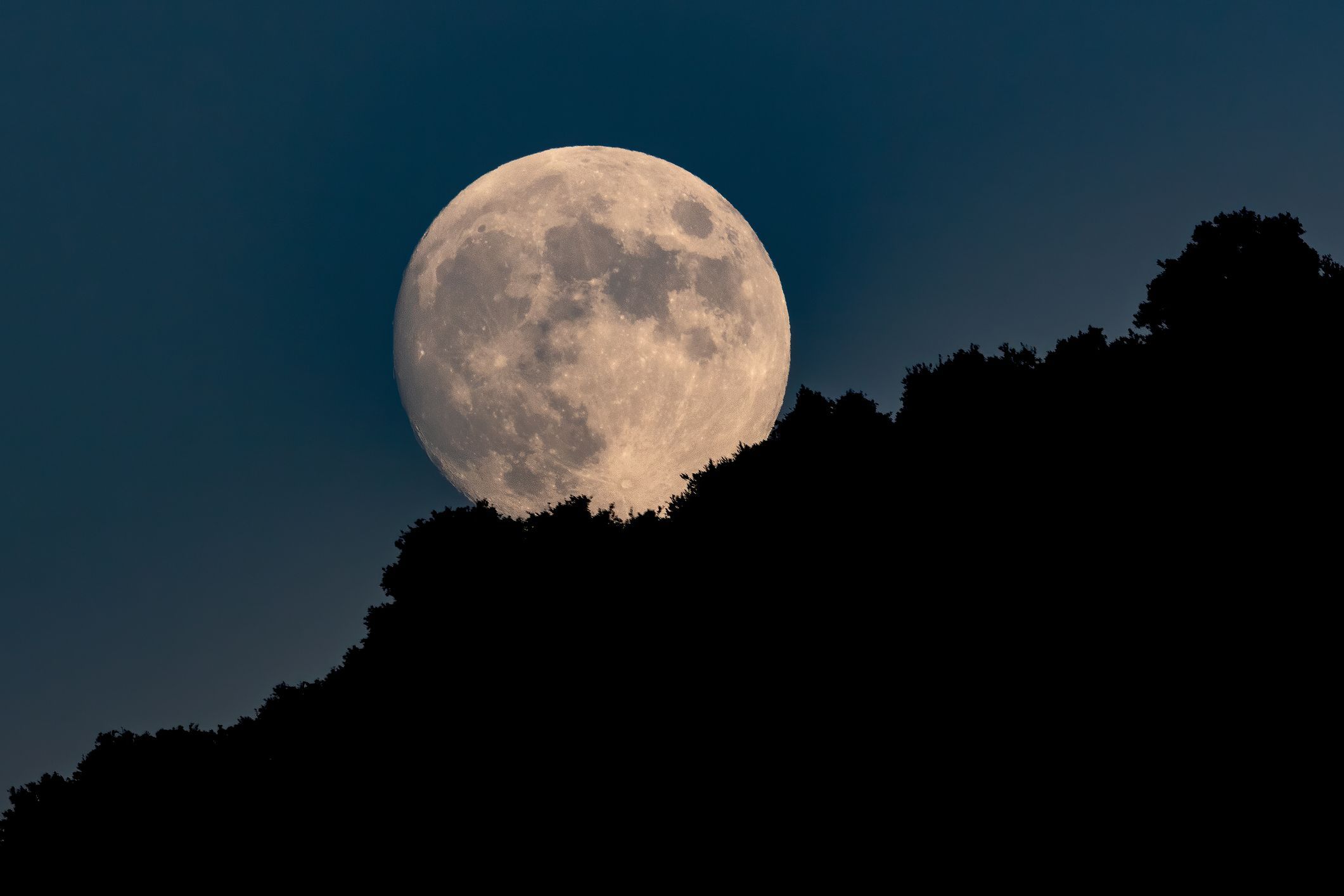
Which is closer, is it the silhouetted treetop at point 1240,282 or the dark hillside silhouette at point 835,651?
the dark hillside silhouette at point 835,651

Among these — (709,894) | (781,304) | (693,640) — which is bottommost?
(709,894)

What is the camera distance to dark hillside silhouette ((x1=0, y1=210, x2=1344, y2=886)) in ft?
51.2

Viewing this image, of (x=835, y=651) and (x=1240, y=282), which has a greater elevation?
(x=1240, y=282)

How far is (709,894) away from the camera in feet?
50.0

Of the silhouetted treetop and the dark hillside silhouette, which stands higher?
the silhouetted treetop

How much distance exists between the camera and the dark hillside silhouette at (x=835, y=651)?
615 inches

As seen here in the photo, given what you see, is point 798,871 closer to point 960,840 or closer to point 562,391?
point 960,840

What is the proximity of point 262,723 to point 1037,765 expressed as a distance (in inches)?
795

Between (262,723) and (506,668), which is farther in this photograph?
(262,723)

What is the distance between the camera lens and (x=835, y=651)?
1817cm

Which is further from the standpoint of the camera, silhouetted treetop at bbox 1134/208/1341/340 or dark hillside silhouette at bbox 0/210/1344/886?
silhouetted treetop at bbox 1134/208/1341/340

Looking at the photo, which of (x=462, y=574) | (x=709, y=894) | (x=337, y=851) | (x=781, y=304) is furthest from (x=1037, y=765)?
(x=781, y=304)

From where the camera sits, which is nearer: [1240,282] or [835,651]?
[835,651]

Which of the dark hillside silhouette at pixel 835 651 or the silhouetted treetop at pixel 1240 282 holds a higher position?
the silhouetted treetop at pixel 1240 282
